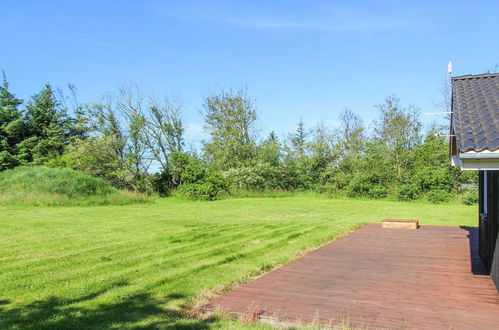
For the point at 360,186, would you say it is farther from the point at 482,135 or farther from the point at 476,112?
the point at 482,135

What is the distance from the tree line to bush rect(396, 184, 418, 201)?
1.37 metres

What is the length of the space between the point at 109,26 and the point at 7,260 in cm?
1315

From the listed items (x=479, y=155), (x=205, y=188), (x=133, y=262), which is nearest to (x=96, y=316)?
(x=133, y=262)

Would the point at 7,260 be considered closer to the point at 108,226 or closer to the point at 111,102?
the point at 108,226

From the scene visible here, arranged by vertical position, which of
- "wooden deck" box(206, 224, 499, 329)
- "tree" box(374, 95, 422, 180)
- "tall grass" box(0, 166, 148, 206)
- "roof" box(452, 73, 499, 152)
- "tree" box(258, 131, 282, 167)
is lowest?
"wooden deck" box(206, 224, 499, 329)

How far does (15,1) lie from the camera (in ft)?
36.8

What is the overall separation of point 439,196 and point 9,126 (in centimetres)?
2890

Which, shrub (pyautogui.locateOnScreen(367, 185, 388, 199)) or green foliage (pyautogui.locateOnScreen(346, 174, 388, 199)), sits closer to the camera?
shrub (pyautogui.locateOnScreen(367, 185, 388, 199))

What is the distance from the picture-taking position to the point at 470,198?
16500mm

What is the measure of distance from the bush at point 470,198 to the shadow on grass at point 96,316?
51.9 feet

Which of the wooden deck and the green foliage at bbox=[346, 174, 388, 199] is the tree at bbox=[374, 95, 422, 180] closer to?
the green foliage at bbox=[346, 174, 388, 199]

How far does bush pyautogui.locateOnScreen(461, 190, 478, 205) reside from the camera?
645 inches

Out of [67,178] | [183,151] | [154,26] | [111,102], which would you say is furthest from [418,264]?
[111,102]

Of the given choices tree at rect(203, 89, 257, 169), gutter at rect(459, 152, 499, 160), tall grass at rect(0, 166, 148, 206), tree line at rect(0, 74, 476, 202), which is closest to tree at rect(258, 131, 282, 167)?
tree line at rect(0, 74, 476, 202)
